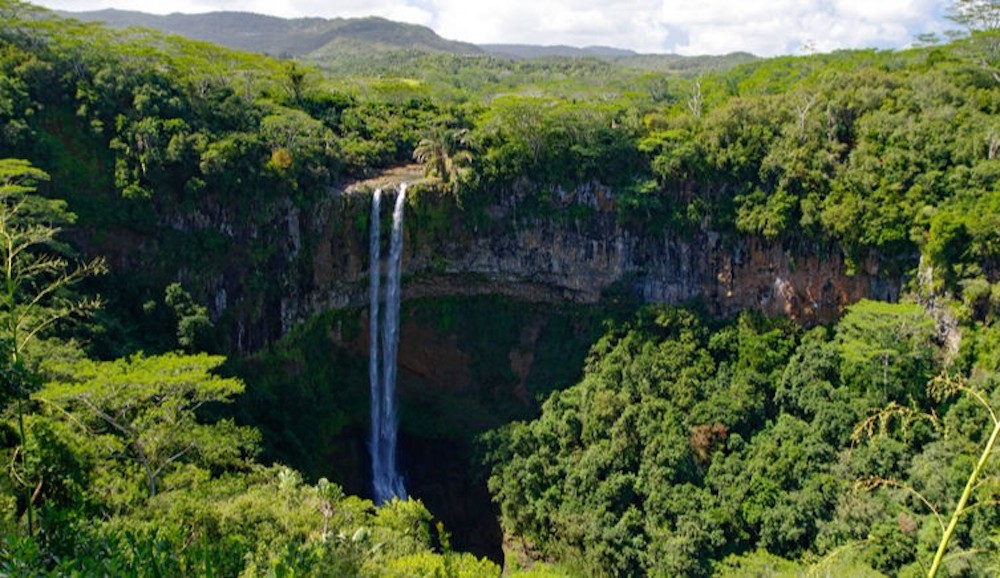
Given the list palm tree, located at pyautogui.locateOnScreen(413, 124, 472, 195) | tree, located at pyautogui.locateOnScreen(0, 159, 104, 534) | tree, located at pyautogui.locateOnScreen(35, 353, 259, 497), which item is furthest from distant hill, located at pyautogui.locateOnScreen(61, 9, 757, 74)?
tree, located at pyautogui.locateOnScreen(35, 353, 259, 497)

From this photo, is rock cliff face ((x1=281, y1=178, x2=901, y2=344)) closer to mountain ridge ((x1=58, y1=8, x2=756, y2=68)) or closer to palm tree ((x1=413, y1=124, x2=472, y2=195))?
palm tree ((x1=413, y1=124, x2=472, y2=195))

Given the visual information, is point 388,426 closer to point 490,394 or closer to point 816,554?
point 490,394

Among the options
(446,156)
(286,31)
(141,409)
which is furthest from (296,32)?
(141,409)

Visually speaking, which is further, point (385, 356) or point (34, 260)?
point (385, 356)

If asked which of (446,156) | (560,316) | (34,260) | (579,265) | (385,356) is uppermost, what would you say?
(446,156)

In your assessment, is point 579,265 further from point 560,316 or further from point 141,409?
point 141,409

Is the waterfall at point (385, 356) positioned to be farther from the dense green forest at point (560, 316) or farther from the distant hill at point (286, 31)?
the distant hill at point (286, 31)
